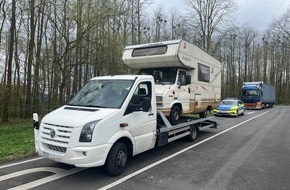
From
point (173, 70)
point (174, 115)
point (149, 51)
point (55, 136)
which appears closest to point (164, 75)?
point (173, 70)

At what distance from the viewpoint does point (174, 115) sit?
9.39 meters

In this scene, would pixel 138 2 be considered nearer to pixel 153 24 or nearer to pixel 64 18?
pixel 153 24

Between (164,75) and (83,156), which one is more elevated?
(164,75)

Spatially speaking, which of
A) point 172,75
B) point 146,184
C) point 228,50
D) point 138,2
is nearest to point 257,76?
point 228,50

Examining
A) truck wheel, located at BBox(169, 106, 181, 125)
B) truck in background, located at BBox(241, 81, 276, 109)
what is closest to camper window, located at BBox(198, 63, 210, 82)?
truck wheel, located at BBox(169, 106, 181, 125)

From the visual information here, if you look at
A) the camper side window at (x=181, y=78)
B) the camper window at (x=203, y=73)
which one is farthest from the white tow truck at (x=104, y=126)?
the camper window at (x=203, y=73)

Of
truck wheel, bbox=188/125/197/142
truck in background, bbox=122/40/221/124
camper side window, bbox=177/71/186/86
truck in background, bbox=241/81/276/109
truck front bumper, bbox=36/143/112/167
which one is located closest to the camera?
truck front bumper, bbox=36/143/112/167

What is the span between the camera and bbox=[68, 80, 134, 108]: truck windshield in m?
6.34

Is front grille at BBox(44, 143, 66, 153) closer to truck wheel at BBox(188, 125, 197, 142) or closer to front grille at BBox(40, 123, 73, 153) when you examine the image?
front grille at BBox(40, 123, 73, 153)

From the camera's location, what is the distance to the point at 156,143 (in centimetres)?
766

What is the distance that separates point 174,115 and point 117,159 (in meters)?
3.79

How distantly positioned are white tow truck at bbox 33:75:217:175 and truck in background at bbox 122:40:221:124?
5.48 ft

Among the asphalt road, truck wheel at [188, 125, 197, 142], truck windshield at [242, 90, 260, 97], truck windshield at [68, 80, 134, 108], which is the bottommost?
the asphalt road

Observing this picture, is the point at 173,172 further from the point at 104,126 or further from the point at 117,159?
the point at 104,126
